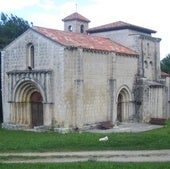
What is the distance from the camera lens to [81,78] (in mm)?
27609

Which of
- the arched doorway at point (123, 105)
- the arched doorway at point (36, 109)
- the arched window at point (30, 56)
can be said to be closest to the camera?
the arched window at point (30, 56)

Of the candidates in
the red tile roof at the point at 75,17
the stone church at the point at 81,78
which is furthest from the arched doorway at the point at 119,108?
the red tile roof at the point at 75,17

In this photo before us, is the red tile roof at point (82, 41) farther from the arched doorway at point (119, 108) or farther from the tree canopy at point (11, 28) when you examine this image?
the tree canopy at point (11, 28)

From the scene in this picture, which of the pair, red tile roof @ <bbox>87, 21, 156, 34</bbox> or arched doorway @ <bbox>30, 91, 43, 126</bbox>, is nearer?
arched doorway @ <bbox>30, 91, 43, 126</bbox>

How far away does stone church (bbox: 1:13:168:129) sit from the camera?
90.1 ft

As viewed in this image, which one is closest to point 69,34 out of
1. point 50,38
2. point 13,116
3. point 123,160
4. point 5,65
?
point 50,38

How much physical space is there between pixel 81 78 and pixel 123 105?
6.80m

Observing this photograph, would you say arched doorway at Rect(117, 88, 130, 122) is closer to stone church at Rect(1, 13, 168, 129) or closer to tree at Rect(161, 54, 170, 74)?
stone church at Rect(1, 13, 168, 129)

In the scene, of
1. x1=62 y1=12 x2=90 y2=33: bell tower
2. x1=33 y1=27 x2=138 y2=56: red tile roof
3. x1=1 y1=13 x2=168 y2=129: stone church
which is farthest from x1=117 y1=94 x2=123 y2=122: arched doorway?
x1=62 y1=12 x2=90 y2=33: bell tower

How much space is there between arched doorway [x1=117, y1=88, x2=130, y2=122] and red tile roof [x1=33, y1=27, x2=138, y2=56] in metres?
3.35

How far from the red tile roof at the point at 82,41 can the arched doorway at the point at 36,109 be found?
15.1 ft

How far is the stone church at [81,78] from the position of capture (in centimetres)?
2746

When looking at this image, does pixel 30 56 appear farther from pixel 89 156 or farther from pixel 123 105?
pixel 89 156

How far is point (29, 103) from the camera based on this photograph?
100ft
